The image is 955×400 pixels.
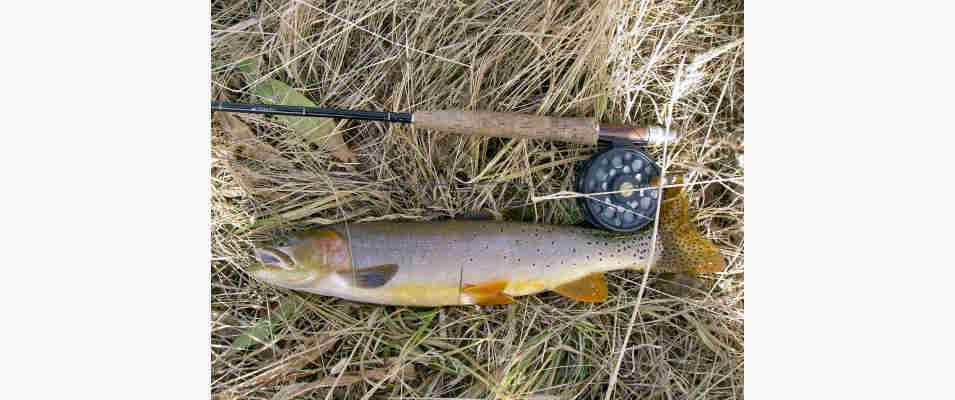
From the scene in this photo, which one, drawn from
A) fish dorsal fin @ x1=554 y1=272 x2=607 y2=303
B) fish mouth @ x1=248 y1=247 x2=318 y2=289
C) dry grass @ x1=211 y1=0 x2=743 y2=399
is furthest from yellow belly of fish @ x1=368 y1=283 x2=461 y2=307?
fish dorsal fin @ x1=554 y1=272 x2=607 y2=303

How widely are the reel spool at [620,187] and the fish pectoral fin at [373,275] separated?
2.60 ft

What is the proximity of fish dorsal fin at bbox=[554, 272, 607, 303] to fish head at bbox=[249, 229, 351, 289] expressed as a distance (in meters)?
0.84

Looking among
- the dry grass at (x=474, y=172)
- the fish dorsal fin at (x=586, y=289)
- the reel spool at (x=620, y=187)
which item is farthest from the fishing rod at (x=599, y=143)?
the fish dorsal fin at (x=586, y=289)

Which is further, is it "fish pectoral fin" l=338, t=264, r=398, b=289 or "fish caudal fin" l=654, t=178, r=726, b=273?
"fish caudal fin" l=654, t=178, r=726, b=273

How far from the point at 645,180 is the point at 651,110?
1.10 ft

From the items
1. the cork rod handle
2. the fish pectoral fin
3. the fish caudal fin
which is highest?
the cork rod handle

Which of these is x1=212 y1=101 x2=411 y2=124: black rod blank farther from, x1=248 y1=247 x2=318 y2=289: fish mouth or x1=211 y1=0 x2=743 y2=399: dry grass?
x1=248 y1=247 x2=318 y2=289: fish mouth

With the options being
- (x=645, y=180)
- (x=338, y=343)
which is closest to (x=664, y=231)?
(x=645, y=180)

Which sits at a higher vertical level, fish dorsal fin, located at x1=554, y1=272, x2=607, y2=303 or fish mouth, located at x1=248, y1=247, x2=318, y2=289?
fish mouth, located at x1=248, y1=247, x2=318, y2=289

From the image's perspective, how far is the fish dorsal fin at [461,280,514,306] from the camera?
2252 mm

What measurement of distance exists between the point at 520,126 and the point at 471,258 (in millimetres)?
532

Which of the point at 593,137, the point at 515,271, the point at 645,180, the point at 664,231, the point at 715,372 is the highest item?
the point at 593,137

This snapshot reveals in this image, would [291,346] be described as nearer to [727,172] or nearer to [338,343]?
[338,343]

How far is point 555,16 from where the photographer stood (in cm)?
241
